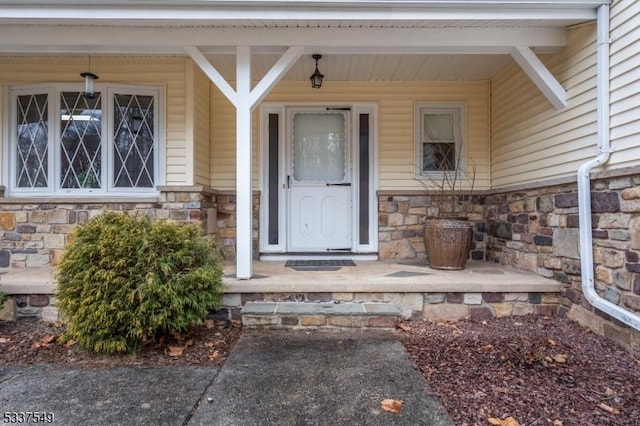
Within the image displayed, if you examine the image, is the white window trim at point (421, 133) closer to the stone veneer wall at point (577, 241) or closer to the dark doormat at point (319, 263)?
the stone veneer wall at point (577, 241)

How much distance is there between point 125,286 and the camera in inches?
101

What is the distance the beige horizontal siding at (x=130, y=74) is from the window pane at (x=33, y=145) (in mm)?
274

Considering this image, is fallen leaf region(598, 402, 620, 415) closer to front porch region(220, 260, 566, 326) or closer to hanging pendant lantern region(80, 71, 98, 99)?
front porch region(220, 260, 566, 326)

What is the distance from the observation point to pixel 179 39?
3244 millimetres

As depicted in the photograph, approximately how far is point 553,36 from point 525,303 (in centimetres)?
223

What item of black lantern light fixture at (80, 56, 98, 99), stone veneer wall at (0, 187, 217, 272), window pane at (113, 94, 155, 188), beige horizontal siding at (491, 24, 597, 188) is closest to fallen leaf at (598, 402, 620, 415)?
beige horizontal siding at (491, 24, 597, 188)

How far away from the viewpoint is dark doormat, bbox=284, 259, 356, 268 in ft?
13.8

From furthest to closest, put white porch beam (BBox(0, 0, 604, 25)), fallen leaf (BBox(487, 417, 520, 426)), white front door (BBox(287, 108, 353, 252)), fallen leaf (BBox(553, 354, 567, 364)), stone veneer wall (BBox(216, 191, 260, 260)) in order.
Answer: white front door (BBox(287, 108, 353, 252)), stone veneer wall (BBox(216, 191, 260, 260)), white porch beam (BBox(0, 0, 604, 25)), fallen leaf (BBox(553, 354, 567, 364)), fallen leaf (BBox(487, 417, 520, 426))

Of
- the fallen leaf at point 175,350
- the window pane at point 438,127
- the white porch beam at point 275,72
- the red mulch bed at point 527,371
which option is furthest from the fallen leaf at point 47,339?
the window pane at point 438,127

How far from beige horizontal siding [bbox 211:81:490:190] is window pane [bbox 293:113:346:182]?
22cm

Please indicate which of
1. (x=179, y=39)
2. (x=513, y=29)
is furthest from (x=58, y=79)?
(x=513, y=29)

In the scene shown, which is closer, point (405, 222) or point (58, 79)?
point (58, 79)

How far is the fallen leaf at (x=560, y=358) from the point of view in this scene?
243 centimetres

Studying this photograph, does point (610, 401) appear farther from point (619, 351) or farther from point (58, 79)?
point (58, 79)
